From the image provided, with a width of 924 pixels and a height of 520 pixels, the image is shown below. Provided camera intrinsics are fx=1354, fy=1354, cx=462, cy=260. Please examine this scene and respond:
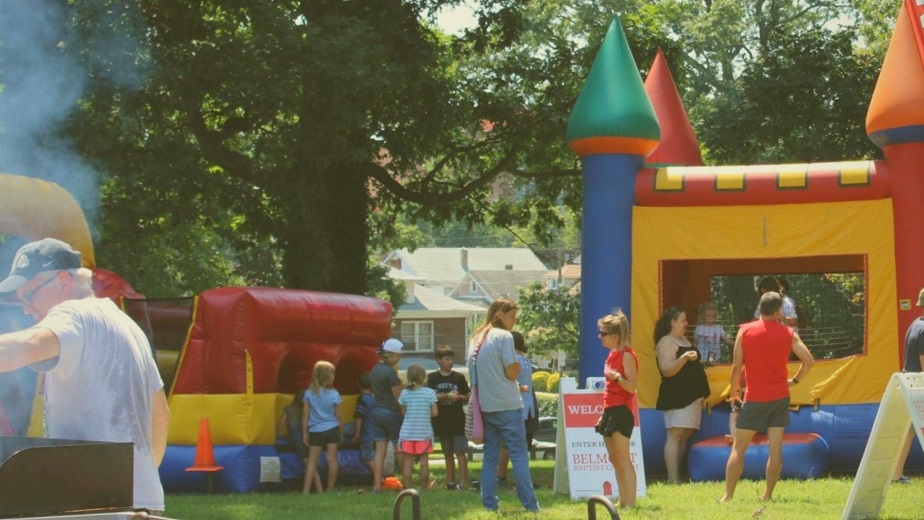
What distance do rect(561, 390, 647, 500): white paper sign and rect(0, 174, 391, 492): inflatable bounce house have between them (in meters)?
3.11

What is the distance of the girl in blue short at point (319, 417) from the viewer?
12.8m

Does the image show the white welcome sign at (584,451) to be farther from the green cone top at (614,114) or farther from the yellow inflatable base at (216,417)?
the yellow inflatable base at (216,417)

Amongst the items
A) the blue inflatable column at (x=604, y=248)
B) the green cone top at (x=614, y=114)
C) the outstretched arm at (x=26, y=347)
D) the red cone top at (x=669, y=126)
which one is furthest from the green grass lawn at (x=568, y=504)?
the outstretched arm at (x=26, y=347)

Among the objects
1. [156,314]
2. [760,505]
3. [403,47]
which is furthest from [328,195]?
[760,505]

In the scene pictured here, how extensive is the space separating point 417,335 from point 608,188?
50.7 metres

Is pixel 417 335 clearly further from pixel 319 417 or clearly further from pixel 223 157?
pixel 319 417

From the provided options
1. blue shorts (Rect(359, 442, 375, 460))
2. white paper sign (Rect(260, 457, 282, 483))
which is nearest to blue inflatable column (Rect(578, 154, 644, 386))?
blue shorts (Rect(359, 442, 375, 460))

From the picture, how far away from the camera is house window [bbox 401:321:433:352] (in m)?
63.3

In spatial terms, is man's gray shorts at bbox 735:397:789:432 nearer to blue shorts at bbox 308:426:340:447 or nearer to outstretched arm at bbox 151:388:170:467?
blue shorts at bbox 308:426:340:447

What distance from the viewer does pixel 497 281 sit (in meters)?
82.3

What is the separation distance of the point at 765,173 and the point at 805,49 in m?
10.9

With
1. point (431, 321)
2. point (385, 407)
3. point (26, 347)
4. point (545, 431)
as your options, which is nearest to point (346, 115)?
point (385, 407)

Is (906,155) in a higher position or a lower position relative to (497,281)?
lower

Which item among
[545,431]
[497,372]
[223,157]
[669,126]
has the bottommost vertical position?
[545,431]
